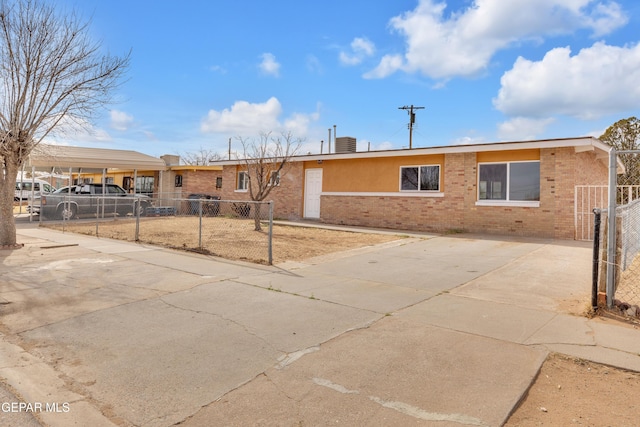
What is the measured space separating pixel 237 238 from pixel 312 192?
8.52 metres

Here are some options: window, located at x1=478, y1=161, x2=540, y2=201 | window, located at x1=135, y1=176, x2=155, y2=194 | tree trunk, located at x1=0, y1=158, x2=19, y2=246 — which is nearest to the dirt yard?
window, located at x1=478, y1=161, x2=540, y2=201

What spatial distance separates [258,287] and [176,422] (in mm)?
3859

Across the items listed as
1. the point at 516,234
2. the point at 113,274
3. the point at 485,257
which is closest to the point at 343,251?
the point at 485,257

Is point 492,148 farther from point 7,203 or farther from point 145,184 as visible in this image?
point 145,184

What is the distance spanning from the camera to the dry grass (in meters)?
10.5

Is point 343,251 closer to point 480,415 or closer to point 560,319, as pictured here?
point 560,319

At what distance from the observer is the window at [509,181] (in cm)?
1462

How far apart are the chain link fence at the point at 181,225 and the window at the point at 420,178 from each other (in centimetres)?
600

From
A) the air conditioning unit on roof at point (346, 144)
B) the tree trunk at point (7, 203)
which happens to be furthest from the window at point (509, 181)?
the tree trunk at point (7, 203)

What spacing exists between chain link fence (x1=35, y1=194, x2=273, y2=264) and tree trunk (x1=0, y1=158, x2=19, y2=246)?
2731mm

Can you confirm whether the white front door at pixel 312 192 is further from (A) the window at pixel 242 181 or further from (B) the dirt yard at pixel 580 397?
(B) the dirt yard at pixel 580 397

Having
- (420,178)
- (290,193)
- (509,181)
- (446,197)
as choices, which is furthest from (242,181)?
(509,181)

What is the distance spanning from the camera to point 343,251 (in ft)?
36.1

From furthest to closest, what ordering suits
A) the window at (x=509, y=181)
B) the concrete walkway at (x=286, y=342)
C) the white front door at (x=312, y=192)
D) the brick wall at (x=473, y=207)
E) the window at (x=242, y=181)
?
the window at (x=242, y=181)
the white front door at (x=312, y=192)
the window at (x=509, y=181)
the brick wall at (x=473, y=207)
the concrete walkway at (x=286, y=342)
